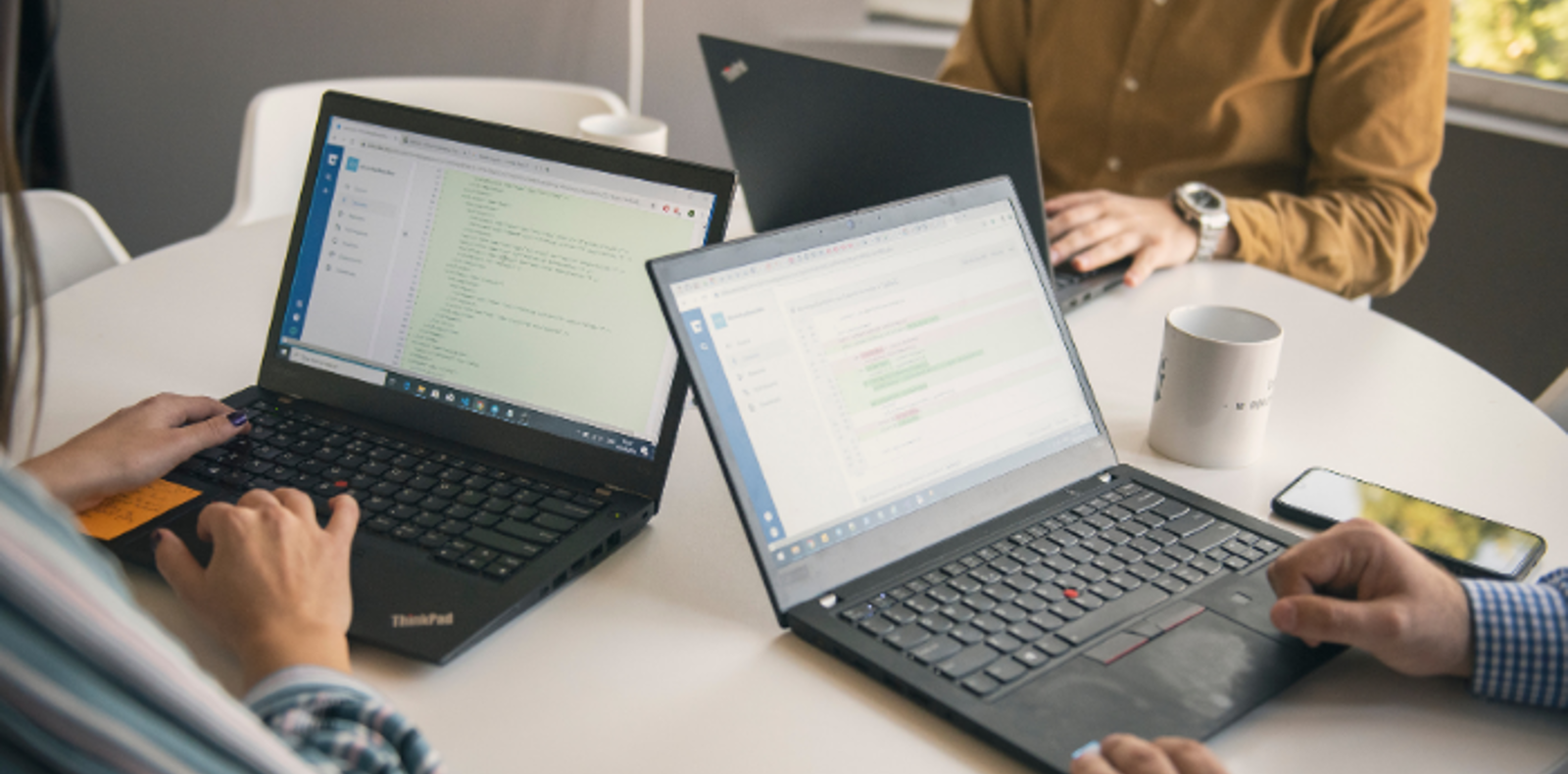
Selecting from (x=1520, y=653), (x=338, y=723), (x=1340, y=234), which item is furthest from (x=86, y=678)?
(x=1340, y=234)

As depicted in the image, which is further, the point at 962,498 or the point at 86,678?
the point at 962,498

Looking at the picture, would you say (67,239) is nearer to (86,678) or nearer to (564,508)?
(564,508)

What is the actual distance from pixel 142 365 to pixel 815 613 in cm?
73

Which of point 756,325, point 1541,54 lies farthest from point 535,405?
point 1541,54

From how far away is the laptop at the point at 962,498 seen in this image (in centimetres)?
66

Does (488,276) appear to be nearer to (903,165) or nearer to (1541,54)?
(903,165)

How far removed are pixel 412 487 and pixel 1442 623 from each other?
69 cm

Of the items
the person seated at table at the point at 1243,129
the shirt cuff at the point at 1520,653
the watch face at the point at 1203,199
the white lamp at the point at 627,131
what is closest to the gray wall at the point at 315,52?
the person seated at table at the point at 1243,129

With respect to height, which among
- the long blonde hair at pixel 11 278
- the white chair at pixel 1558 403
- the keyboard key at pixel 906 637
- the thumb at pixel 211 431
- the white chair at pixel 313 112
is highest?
the long blonde hair at pixel 11 278

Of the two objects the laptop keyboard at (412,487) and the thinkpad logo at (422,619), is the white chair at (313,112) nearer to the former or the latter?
the laptop keyboard at (412,487)

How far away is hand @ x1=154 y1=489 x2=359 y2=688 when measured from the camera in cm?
63

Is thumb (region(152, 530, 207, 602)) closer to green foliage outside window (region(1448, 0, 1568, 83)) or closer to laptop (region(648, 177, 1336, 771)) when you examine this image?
laptop (region(648, 177, 1336, 771))

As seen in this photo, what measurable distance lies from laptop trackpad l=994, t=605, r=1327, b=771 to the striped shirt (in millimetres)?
386

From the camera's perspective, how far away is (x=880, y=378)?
0.78 meters
